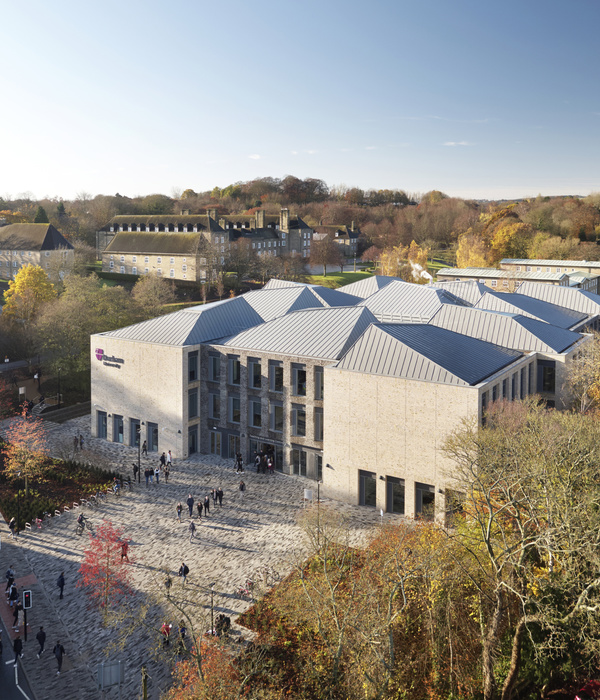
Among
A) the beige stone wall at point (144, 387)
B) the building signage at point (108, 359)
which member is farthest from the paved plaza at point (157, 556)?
the building signage at point (108, 359)

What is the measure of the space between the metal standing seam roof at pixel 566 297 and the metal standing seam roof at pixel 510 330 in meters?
12.3

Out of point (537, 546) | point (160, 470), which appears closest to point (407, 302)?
point (160, 470)

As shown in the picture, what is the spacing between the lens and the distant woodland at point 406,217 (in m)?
131

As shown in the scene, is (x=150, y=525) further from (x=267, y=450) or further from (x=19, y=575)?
(x=267, y=450)

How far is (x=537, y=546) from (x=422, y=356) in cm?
2049

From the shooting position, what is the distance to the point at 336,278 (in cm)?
11919

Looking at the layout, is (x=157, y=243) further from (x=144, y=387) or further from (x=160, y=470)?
(x=160, y=470)

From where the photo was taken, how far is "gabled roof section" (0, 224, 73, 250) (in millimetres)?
106625

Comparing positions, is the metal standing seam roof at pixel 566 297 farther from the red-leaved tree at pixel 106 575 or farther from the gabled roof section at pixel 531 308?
the red-leaved tree at pixel 106 575

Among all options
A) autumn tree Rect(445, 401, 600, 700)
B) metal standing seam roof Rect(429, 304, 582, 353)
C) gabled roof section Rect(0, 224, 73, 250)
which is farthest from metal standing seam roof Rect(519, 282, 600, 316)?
gabled roof section Rect(0, 224, 73, 250)

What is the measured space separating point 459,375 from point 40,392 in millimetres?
49683

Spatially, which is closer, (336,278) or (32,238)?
(32,238)

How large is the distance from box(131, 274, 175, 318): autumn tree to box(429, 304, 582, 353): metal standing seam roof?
39286 millimetres

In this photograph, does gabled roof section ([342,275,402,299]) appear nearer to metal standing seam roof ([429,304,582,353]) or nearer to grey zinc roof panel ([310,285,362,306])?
grey zinc roof panel ([310,285,362,306])
